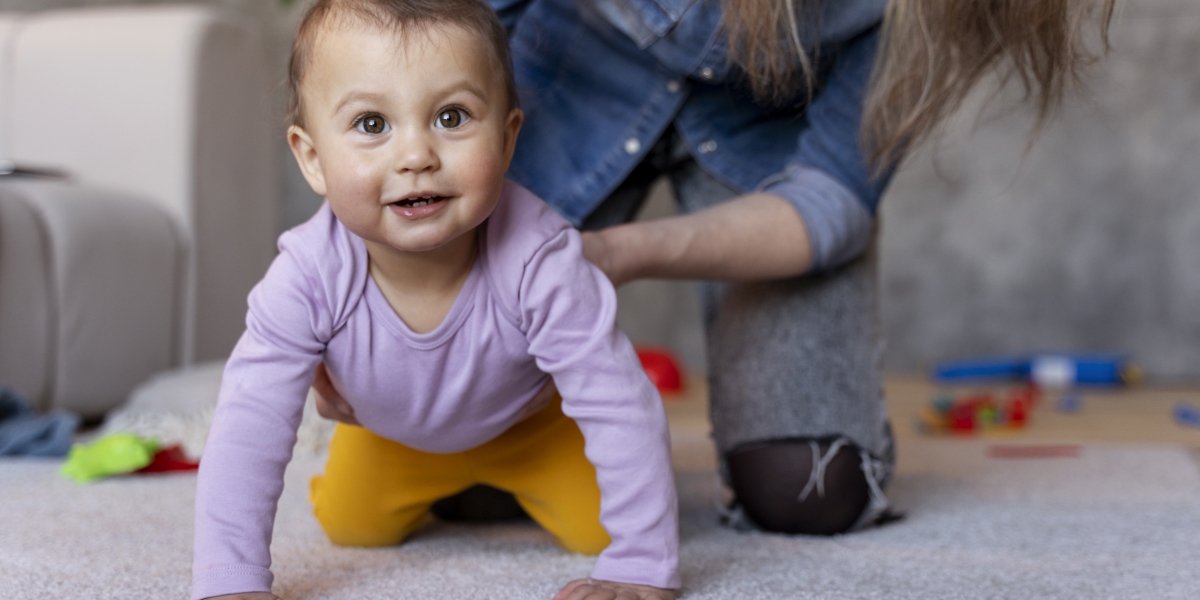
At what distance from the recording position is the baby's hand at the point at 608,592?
73 centimetres

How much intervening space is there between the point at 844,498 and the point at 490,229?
47cm

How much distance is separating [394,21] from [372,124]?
72 millimetres

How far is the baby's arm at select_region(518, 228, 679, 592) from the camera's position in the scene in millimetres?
755

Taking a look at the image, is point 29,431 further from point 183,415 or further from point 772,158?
point 772,158

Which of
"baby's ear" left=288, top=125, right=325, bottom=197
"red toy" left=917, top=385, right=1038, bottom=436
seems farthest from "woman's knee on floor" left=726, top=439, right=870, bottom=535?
"red toy" left=917, top=385, right=1038, bottom=436

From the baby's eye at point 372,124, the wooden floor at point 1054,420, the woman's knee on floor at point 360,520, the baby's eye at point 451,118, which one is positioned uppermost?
the baby's eye at point 451,118

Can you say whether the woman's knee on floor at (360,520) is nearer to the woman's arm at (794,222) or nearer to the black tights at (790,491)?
the black tights at (790,491)

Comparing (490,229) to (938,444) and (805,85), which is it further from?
(938,444)

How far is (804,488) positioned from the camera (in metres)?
1.02

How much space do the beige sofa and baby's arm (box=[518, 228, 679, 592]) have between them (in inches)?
47.3

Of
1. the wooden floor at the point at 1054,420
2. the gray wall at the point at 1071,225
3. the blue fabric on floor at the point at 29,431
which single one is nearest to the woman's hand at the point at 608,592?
the wooden floor at the point at 1054,420

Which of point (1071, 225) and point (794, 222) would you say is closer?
point (794, 222)

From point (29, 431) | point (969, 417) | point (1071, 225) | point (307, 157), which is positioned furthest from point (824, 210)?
point (1071, 225)

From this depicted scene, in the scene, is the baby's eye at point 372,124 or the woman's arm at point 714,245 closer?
the baby's eye at point 372,124
